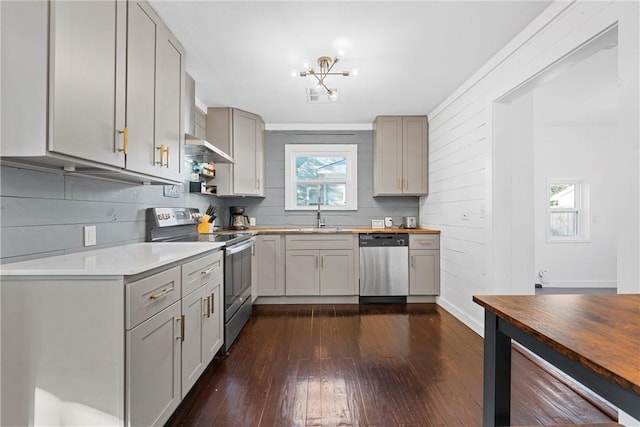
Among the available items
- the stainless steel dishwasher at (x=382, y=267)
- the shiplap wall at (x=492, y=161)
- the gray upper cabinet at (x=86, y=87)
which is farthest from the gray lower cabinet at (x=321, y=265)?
the gray upper cabinet at (x=86, y=87)

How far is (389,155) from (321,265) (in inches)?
71.1

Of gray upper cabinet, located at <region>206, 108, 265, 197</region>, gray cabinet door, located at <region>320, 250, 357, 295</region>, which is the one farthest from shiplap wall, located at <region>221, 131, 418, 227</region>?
gray cabinet door, located at <region>320, 250, 357, 295</region>

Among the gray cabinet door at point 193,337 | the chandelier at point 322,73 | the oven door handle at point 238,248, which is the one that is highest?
the chandelier at point 322,73

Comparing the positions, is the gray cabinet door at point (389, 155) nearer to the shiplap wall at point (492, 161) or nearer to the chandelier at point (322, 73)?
the shiplap wall at point (492, 161)

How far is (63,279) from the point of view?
1.15m

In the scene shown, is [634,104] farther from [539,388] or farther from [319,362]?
[319,362]

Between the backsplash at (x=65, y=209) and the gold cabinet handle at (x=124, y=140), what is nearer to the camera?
the backsplash at (x=65, y=209)

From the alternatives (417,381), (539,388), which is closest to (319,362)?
(417,381)

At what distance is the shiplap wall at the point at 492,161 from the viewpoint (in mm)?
1477

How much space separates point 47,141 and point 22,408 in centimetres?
104

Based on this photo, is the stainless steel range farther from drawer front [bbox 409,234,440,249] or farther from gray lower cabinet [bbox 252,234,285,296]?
drawer front [bbox 409,234,440,249]

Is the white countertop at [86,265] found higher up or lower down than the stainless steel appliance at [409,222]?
lower down

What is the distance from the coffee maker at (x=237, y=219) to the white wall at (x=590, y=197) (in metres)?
4.70

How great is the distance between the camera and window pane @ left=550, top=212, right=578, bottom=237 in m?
4.84
